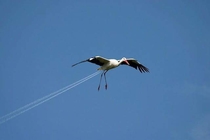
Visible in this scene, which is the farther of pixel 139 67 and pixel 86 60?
pixel 139 67

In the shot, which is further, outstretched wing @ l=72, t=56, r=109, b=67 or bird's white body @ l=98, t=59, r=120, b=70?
bird's white body @ l=98, t=59, r=120, b=70

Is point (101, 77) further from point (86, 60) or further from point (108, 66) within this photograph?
point (86, 60)

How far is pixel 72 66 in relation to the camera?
122ft

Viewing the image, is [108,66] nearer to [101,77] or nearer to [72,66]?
[101,77]

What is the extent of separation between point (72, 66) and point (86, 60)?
229 cm

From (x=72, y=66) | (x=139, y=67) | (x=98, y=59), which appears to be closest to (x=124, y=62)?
(x=139, y=67)

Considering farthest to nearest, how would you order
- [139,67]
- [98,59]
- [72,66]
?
[139,67] → [98,59] → [72,66]

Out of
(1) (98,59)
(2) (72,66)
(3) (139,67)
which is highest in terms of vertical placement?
(3) (139,67)

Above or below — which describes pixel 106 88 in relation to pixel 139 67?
Result: below

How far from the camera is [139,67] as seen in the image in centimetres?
4688

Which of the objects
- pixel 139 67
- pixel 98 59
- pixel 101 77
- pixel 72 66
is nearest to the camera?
pixel 72 66

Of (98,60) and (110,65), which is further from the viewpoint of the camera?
(110,65)

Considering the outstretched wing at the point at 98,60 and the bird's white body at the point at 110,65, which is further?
the bird's white body at the point at 110,65

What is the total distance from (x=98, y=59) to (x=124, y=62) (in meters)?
5.10
